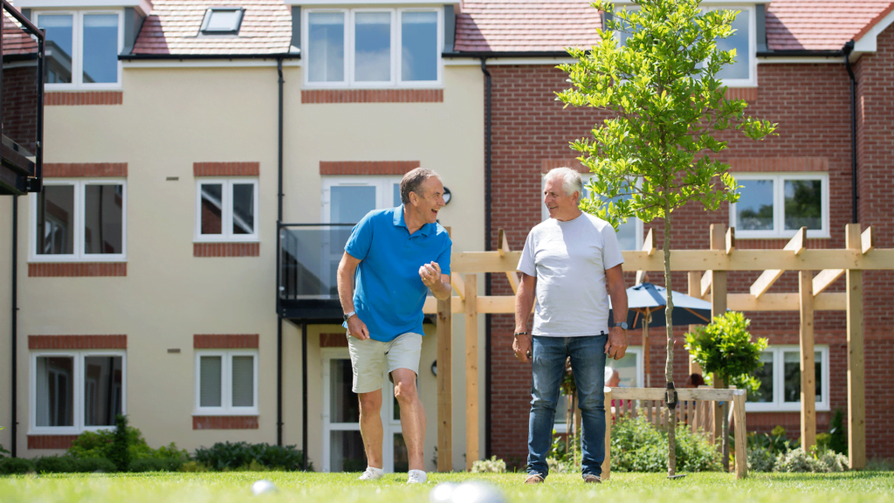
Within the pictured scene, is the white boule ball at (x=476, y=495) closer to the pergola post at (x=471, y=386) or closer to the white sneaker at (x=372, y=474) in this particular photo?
the white sneaker at (x=372, y=474)

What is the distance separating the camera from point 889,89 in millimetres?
13180

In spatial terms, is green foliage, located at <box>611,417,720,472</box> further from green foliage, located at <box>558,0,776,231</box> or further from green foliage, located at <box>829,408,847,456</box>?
green foliage, located at <box>829,408,847,456</box>

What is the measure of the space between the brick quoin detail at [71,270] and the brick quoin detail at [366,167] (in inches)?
143

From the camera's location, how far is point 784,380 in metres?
13.5

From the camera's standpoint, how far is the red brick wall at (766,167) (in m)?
13.0

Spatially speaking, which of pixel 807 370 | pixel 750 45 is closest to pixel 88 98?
pixel 750 45

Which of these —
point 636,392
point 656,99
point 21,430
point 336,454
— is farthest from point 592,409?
point 21,430

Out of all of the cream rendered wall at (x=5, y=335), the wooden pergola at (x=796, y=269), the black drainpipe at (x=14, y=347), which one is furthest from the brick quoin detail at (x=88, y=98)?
the wooden pergola at (x=796, y=269)

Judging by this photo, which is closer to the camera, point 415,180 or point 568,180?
point 415,180

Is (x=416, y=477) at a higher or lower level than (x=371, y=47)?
lower

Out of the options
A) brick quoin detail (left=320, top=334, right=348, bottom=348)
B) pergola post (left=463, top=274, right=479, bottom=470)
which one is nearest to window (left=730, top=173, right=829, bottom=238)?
pergola post (left=463, top=274, right=479, bottom=470)

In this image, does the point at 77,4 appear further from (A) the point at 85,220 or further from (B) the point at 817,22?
(B) the point at 817,22

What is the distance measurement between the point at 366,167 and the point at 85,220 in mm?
4626

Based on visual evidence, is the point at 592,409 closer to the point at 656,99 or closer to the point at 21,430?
the point at 656,99
